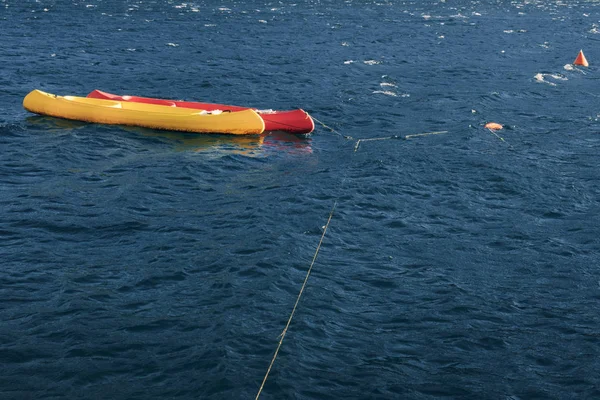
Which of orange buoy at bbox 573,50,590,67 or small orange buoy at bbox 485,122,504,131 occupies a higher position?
small orange buoy at bbox 485,122,504,131

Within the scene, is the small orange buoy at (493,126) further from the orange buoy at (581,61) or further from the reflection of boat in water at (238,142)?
the orange buoy at (581,61)

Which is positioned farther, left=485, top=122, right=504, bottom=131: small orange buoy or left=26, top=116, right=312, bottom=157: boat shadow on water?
left=485, top=122, right=504, bottom=131: small orange buoy

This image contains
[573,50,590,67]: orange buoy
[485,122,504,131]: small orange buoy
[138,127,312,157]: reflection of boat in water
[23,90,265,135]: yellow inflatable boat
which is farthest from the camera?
[573,50,590,67]: orange buoy

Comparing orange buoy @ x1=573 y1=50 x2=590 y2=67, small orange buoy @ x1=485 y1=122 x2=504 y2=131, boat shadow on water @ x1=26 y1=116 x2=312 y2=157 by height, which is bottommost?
orange buoy @ x1=573 y1=50 x2=590 y2=67

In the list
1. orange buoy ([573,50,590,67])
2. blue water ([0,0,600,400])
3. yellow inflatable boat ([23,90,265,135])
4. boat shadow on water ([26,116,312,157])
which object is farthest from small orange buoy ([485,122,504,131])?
orange buoy ([573,50,590,67])

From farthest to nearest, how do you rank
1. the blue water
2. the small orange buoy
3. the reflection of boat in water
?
the small orange buoy < the reflection of boat in water < the blue water

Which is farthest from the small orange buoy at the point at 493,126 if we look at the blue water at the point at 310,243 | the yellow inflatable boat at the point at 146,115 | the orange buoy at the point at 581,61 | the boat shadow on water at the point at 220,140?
the orange buoy at the point at 581,61

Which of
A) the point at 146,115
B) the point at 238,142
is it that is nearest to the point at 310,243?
the point at 238,142

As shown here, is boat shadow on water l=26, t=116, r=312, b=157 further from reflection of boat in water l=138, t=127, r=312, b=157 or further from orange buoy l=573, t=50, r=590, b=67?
orange buoy l=573, t=50, r=590, b=67
